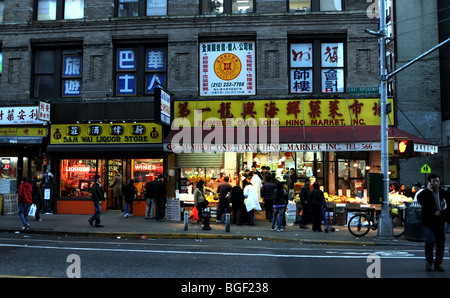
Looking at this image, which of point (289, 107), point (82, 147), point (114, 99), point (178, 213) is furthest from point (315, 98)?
point (82, 147)

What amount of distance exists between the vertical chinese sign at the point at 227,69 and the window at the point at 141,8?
2830 mm

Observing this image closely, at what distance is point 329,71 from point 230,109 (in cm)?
481

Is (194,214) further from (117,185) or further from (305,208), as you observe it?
(117,185)

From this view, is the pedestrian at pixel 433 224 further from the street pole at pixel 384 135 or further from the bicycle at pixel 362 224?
the bicycle at pixel 362 224

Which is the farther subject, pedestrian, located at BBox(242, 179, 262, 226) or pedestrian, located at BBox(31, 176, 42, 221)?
pedestrian, located at BBox(31, 176, 42, 221)

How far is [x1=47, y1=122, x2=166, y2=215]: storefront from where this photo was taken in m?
16.6

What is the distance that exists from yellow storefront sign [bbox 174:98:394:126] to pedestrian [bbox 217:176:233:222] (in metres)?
3.24

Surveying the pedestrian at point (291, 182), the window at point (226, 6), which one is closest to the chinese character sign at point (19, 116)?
the window at point (226, 6)

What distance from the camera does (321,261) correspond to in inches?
331

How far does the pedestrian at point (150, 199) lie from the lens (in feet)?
50.6

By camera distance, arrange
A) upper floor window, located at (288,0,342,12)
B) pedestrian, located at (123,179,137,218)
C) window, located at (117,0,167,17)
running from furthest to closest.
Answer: window, located at (117,0,167,17), upper floor window, located at (288,0,342,12), pedestrian, located at (123,179,137,218)

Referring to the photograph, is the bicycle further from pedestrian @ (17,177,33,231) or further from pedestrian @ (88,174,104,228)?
pedestrian @ (17,177,33,231)

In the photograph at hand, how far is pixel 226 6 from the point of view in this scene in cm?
1747

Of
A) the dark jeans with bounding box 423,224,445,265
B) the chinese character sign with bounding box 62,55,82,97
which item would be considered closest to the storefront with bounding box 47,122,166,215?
the chinese character sign with bounding box 62,55,82,97
